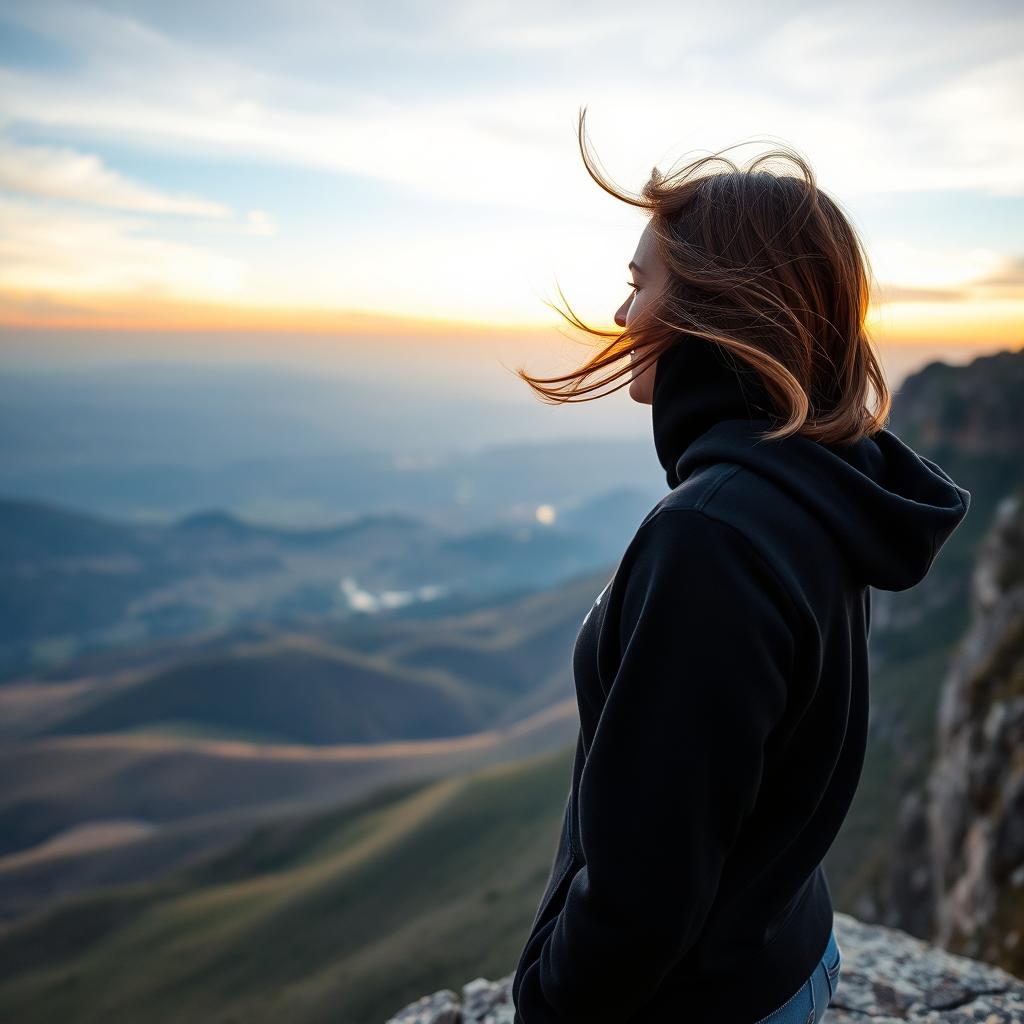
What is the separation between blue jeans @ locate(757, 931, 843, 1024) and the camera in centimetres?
289

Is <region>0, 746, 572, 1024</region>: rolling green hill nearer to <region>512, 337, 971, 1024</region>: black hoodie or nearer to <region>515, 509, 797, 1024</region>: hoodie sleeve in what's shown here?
<region>512, 337, 971, 1024</region>: black hoodie

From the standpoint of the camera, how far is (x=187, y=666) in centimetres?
13675

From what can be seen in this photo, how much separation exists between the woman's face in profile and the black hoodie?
166mm

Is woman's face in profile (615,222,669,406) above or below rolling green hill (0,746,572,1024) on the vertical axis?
above

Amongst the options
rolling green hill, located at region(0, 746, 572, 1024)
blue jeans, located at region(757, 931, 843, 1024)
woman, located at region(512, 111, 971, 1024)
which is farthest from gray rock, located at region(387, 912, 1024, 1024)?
rolling green hill, located at region(0, 746, 572, 1024)

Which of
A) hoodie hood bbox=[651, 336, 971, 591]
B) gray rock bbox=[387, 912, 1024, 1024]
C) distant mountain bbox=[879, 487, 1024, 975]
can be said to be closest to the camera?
hoodie hood bbox=[651, 336, 971, 591]

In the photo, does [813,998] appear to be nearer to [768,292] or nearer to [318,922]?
[768,292]

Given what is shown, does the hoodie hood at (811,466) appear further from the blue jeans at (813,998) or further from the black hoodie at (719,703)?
the blue jeans at (813,998)

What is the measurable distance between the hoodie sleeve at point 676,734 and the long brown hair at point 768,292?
0.50 metres

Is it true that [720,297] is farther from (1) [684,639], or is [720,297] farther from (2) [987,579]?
(2) [987,579]

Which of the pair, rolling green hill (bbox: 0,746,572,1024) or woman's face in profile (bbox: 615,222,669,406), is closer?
woman's face in profile (bbox: 615,222,669,406)

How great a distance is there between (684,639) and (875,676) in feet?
168

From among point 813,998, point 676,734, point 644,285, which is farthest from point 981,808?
point 676,734

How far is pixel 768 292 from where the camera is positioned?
100.0 inches
